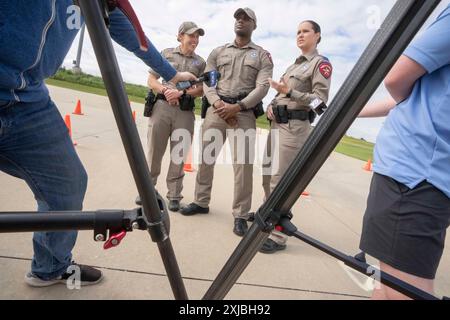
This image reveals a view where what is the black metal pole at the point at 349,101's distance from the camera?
55cm

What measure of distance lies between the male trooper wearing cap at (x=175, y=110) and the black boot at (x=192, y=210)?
0.36ft

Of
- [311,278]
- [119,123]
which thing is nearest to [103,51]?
[119,123]

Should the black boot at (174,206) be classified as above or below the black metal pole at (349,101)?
below

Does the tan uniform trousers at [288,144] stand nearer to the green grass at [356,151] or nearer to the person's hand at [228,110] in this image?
the person's hand at [228,110]

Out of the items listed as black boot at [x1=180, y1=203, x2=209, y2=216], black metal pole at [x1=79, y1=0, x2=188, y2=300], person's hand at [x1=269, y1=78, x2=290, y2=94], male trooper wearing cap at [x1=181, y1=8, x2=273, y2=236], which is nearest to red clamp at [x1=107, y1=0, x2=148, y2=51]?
black metal pole at [x1=79, y1=0, x2=188, y2=300]

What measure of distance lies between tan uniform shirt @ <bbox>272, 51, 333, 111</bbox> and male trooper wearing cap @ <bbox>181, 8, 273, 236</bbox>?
0.22 metres

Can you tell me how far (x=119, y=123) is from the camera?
0.65 metres

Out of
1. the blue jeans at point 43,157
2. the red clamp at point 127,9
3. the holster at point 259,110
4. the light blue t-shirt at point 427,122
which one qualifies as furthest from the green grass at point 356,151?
the red clamp at point 127,9

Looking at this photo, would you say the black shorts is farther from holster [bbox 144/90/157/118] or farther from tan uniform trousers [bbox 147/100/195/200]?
holster [bbox 144/90/157/118]

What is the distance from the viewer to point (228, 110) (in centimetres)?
265

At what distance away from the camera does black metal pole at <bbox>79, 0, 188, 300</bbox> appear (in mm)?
561

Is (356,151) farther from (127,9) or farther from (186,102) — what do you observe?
(127,9)

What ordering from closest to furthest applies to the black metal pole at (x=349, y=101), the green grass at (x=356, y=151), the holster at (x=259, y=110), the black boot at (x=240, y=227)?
the black metal pole at (x=349, y=101) → the black boot at (x=240, y=227) → the holster at (x=259, y=110) → the green grass at (x=356, y=151)
